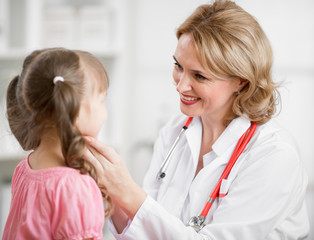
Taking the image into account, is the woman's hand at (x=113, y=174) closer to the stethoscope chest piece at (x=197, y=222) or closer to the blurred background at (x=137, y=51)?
the stethoscope chest piece at (x=197, y=222)

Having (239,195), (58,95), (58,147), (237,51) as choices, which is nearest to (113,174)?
(58,147)

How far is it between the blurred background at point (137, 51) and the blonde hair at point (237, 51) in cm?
66

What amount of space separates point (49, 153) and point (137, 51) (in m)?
1.81

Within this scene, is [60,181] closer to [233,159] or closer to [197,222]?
[197,222]

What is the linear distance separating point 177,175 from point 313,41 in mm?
1223

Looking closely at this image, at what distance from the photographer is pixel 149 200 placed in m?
1.25

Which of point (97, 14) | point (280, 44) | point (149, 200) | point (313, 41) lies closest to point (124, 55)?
point (97, 14)

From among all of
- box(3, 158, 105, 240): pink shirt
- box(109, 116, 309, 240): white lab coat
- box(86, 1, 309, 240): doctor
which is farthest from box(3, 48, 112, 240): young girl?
box(109, 116, 309, 240): white lab coat

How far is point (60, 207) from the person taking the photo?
974 mm

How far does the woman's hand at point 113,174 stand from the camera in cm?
116

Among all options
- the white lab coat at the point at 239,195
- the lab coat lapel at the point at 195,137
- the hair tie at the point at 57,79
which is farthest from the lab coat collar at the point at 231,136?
the hair tie at the point at 57,79

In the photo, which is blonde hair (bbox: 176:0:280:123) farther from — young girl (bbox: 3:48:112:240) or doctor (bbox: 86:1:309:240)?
young girl (bbox: 3:48:112:240)

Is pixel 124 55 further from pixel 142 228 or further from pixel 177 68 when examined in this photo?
pixel 142 228

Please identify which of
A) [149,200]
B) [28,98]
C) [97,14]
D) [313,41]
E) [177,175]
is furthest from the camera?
[97,14]
